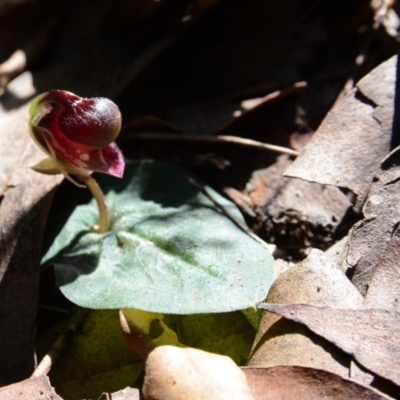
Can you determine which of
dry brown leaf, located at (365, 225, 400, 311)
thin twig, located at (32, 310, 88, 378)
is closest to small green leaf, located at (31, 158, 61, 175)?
thin twig, located at (32, 310, 88, 378)

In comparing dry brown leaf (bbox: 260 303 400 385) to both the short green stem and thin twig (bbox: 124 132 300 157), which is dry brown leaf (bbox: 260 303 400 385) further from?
thin twig (bbox: 124 132 300 157)

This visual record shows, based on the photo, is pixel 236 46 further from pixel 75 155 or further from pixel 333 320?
pixel 333 320

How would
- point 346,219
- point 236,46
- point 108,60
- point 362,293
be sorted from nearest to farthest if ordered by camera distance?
1. point 362,293
2. point 346,219
3. point 108,60
4. point 236,46

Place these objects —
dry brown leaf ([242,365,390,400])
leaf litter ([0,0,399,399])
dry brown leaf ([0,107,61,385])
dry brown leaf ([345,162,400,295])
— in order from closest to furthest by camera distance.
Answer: dry brown leaf ([242,365,390,400]) → leaf litter ([0,0,399,399]) → dry brown leaf ([345,162,400,295]) → dry brown leaf ([0,107,61,385])

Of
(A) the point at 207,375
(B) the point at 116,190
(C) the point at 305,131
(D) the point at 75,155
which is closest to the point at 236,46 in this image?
(C) the point at 305,131

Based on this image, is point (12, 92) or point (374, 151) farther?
point (12, 92)

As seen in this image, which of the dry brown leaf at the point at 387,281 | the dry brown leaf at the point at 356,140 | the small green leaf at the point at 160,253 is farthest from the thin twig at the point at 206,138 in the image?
the dry brown leaf at the point at 387,281

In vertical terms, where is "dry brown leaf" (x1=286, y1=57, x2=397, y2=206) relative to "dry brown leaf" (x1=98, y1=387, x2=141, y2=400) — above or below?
above
